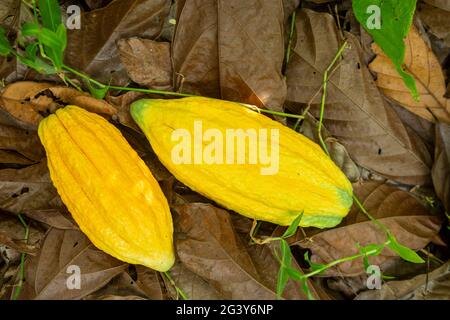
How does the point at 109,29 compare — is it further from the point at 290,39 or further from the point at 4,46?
the point at 290,39

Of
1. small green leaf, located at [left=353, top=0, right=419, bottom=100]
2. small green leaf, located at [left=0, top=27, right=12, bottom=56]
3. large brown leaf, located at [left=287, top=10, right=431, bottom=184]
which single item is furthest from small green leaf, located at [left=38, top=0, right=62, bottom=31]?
small green leaf, located at [left=353, top=0, right=419, bottom=100]

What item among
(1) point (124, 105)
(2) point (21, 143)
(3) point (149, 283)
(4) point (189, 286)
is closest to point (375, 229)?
(4) point (189, 286)

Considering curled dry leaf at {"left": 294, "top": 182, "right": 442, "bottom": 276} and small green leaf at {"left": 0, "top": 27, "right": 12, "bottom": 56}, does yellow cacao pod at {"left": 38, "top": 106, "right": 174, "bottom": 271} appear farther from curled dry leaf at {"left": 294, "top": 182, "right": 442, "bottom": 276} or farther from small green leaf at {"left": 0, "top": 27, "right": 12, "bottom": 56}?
curled dry leaf at {"left": 294, "top": 182, "right": 442, "bottom": 276}

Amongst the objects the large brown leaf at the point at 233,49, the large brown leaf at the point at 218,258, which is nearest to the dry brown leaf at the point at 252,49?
the large brown leaf at the point at 233,49

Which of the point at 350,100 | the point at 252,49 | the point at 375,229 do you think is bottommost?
the point at 375,229
